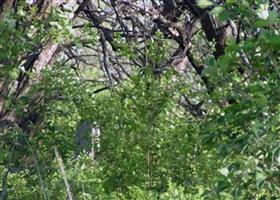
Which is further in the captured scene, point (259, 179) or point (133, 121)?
point (133, 121)

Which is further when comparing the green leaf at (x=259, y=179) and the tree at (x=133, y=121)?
the tree at (x=133, y=121)

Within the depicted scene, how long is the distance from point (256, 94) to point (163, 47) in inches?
76.6

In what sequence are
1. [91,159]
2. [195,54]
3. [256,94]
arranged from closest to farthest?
1. [256,94]
2. [91,159]
3. [195,54]

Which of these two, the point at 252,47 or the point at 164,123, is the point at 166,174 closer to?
the point at 164,123

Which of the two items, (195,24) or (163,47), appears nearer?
(163,47)

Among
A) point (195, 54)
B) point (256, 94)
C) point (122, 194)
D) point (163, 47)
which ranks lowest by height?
point (122, 194)

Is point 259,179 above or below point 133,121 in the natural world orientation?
below

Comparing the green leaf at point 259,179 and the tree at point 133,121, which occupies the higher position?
the tree at point 133,121

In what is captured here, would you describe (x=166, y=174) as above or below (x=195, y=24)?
below

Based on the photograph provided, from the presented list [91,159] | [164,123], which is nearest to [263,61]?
[164,123]

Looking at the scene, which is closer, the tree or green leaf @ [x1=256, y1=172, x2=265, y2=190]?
green leaf @ [x1=256, y1=172, x2=265, y2=190]

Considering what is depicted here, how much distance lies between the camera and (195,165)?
446 centimetres

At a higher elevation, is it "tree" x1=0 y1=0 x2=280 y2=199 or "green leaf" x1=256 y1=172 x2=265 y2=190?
"tree" x1=0 y1=0 x2=280 y2=199

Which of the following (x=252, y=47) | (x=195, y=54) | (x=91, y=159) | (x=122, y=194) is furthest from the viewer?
(x=195, y=54)
